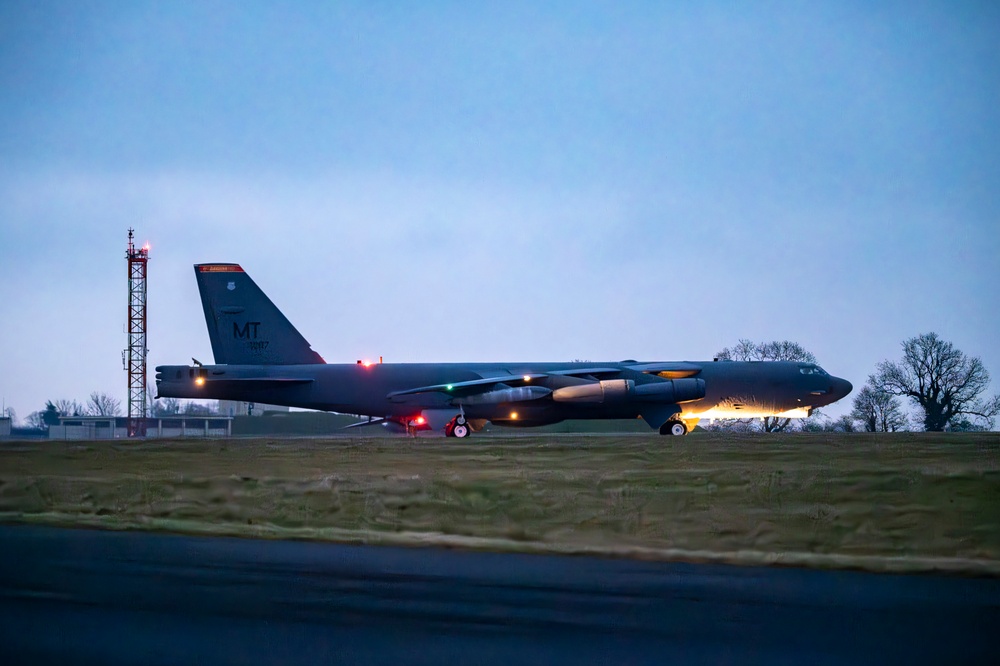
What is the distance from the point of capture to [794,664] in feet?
14.3

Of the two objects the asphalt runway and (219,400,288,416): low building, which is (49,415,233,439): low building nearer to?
(219,400,288,416): low building

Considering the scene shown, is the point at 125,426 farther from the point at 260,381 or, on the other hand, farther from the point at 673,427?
the point at 673,427

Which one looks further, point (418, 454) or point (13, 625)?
point (418, 454)

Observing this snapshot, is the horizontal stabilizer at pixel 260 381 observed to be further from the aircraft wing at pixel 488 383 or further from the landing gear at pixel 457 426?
the landing gear at pixel 457 426

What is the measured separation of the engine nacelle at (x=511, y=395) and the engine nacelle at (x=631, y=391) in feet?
1.99

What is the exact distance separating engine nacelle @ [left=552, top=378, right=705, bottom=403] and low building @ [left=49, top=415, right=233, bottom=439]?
30.8m

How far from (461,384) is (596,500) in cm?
2196

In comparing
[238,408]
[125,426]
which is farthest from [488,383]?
[238,408]

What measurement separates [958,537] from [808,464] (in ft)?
12.2

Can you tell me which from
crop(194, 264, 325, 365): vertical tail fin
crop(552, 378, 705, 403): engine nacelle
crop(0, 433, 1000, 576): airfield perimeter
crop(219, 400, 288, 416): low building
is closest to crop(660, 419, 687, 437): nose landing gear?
crop(552, 378, 705, 403): engine nacelle

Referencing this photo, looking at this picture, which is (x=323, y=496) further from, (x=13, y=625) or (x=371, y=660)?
(x=371, y=660)

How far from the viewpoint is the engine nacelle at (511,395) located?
3145 centimetres

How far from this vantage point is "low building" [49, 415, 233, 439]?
5950cm

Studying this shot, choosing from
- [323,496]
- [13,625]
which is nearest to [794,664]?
[13,625]
